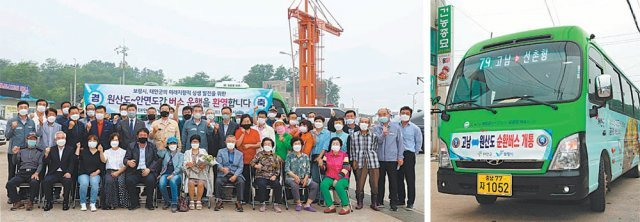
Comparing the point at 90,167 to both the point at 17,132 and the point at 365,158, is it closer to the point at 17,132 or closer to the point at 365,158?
the point at 17,132

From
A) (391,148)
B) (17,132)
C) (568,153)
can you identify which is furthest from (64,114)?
(568,153)

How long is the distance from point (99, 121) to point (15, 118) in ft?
3.24

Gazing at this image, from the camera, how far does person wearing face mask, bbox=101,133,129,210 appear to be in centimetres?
582

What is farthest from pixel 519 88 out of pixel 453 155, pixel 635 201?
pixel 635 201

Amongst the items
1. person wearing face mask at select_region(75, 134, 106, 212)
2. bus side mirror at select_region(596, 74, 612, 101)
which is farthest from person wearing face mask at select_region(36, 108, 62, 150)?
bus side mirror at select_region(596, 74, 612, 101)

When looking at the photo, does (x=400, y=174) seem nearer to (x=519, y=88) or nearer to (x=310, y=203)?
(x=310, y=203)

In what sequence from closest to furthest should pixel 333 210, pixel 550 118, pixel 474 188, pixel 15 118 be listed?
pixel 550 118 < pixel 474 188 < pixel 333 210 < pixel 15 118

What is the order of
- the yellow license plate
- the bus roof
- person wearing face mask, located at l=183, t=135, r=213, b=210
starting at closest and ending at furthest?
the yellow license plate, the bus roof, person wearing face mask, located at l=183, t=135, r=213, b=210

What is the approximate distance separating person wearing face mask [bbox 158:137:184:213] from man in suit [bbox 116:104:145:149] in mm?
530

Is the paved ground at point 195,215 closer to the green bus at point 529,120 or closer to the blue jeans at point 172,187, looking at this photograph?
the blue jeans at point 172,187

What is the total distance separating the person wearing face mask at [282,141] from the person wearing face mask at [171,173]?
1219mm

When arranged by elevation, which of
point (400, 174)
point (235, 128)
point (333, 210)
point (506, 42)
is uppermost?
point (506, 42)

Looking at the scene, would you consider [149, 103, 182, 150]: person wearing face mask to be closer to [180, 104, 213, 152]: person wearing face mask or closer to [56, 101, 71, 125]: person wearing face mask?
[180, 104, 213, 152]: person wearing face mask

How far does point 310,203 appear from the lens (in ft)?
19.9
